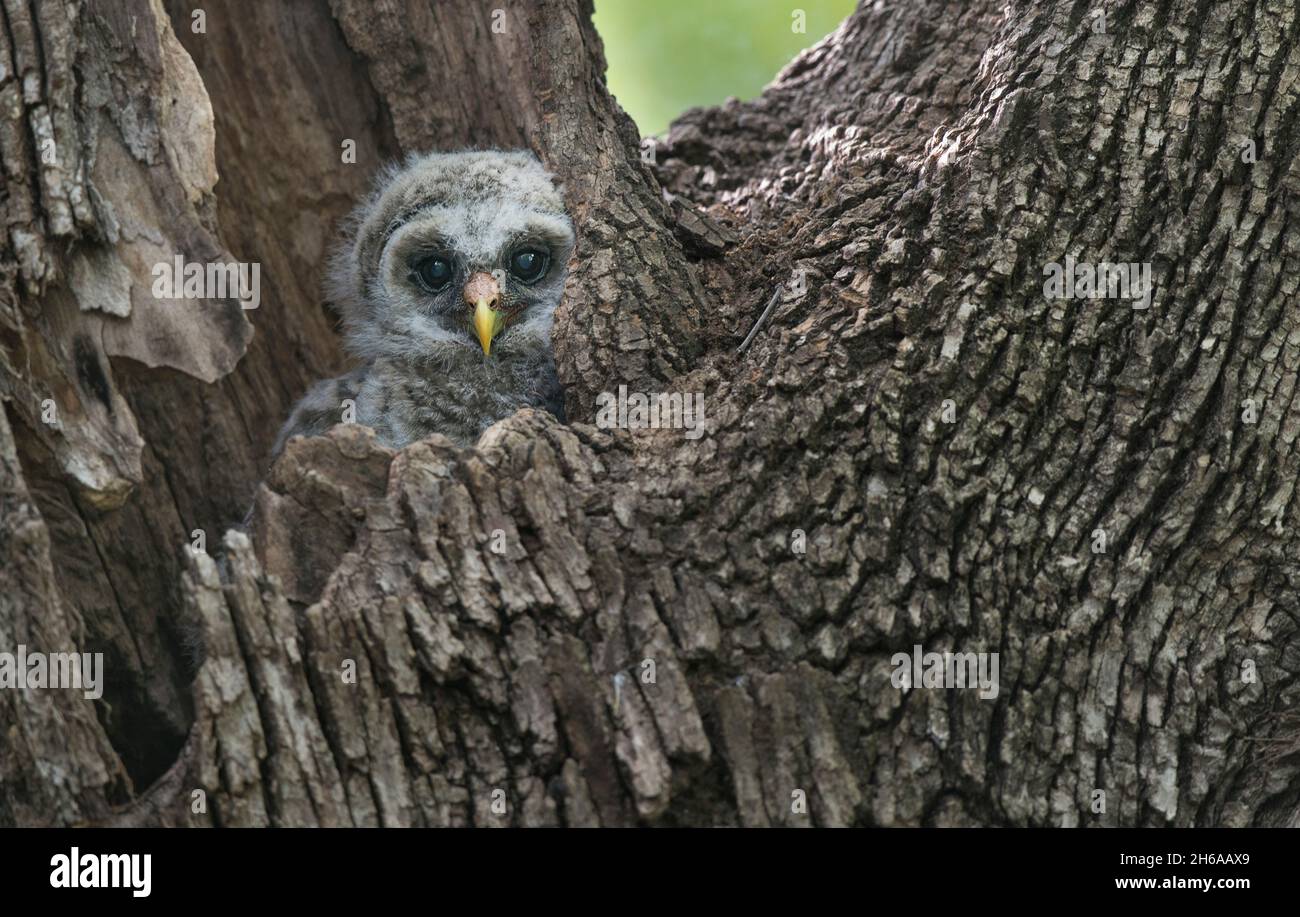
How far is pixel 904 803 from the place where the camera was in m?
2.91

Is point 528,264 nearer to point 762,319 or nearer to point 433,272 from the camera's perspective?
point 433,272

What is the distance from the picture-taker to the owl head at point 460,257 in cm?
457

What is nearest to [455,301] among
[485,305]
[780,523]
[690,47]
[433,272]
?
[433,272]

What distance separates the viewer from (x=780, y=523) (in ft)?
10.3

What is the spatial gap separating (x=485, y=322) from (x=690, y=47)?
9.67 ft

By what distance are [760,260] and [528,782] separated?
195cm

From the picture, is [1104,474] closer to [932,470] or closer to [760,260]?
[932,470]

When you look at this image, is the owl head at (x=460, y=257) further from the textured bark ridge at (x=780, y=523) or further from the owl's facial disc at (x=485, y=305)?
the textured bark ridge at (x=780, y=523)

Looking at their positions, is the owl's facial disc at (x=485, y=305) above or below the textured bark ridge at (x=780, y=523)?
above

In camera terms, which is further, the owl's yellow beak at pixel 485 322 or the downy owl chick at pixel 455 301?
the downy owl chick at pixel 455 301

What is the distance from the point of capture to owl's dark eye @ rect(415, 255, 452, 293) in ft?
15.8

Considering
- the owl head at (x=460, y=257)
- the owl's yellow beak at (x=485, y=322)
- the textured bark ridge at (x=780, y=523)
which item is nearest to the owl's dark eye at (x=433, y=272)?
the owl head at (x=460, y=257)
